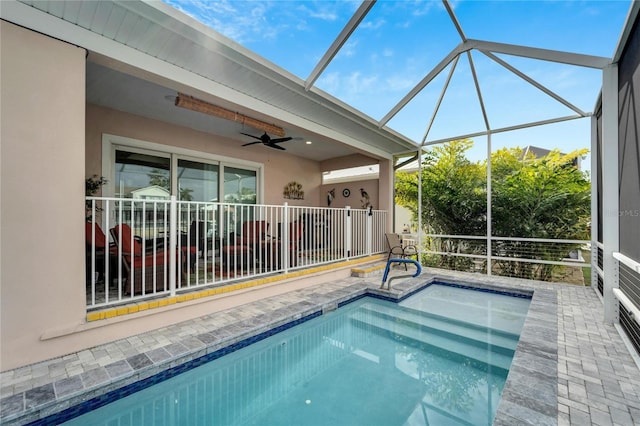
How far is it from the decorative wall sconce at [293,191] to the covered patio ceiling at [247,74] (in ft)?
6.78

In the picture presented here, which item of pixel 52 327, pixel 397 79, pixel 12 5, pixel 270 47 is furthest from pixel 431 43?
pixel 52 327

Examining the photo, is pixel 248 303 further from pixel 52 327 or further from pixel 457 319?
pixel 457 319

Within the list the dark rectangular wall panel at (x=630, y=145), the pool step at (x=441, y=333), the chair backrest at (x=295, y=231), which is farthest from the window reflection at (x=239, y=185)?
the dark rectangular wall panel at (x=630, y=145)

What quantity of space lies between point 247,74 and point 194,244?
329cm

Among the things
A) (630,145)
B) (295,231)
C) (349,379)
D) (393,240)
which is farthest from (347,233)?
(630,145)

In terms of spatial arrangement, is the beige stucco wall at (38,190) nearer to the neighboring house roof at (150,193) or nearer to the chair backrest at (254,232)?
the chair backrest at (254,232)

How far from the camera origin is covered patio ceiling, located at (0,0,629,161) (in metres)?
2.65

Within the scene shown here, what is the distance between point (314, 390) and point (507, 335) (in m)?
2.86

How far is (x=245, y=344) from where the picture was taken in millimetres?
3211

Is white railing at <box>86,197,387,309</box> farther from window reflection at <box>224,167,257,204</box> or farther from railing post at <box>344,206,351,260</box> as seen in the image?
window reflection at <box>224,167,257,204</box>

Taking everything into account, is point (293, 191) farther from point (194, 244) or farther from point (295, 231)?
point (194, 244)

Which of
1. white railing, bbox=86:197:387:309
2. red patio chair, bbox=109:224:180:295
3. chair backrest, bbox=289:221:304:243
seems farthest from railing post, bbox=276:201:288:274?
red patio chair, bbox=109:224:180:295

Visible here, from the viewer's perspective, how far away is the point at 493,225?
674 centimetres

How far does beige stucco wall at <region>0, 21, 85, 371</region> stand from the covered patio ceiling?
1.11 feet
